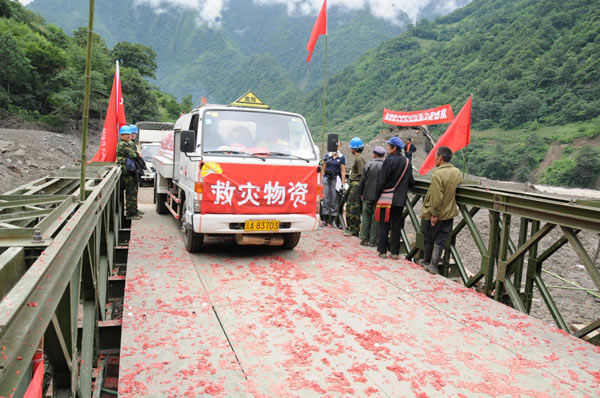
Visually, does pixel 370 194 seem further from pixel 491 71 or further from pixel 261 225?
pixel 491 71

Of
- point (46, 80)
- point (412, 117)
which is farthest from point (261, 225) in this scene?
point (46, 80)

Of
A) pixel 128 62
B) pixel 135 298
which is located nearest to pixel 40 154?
pixel 135 298

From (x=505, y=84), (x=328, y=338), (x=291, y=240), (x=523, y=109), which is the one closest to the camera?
(x=328, y=338)

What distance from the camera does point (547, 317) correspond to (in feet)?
26.8

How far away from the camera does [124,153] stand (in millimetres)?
8648

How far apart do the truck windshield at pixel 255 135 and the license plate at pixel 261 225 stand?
37.4 inches

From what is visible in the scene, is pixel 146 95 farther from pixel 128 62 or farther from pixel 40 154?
pixel 40 154

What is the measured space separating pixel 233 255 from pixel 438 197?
9.86ft

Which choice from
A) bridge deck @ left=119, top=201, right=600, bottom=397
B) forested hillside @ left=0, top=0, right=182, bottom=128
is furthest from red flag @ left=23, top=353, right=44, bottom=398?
forested hillside @ left=0, top=0, right=182, bottom=128

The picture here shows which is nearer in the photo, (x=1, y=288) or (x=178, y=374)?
(x=1, y=288)

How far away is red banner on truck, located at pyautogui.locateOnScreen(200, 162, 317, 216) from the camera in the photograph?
19.5ft

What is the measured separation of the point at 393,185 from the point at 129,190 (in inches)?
212

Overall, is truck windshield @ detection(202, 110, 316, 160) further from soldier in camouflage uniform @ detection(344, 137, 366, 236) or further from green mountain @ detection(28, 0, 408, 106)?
green mountain @ detection(28, 0, 408, 106)

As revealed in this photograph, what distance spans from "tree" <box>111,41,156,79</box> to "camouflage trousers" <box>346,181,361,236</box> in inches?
2085
